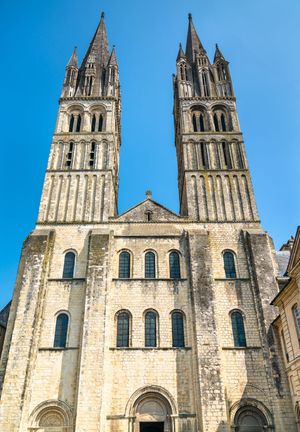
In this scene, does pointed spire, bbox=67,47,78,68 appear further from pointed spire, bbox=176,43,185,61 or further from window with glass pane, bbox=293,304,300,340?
window with glass pane, bbox=293,304,300,340

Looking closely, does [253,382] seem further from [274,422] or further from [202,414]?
[202,414]

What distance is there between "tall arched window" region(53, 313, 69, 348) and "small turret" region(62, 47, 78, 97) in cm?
2010

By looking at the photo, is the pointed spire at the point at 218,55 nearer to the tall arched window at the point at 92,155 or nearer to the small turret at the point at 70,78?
the small turret at the point at 70,78

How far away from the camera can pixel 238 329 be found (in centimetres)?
2133

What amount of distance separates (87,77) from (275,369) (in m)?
28.5

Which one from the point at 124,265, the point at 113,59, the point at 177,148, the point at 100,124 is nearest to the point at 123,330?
the point at 124,265

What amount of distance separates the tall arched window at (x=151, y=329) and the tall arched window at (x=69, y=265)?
555cm

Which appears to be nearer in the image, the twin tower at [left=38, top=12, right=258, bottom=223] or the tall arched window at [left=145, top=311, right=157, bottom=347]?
the tall arched window at [left=145, top=311, right=157, bottom=347]

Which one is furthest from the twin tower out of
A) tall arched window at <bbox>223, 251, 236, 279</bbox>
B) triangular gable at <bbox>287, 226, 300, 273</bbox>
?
triangular gable at <bbox>287, 226, 300, 273</bbox>

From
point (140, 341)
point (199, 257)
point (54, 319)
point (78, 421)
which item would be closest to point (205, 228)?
point (199, 257)

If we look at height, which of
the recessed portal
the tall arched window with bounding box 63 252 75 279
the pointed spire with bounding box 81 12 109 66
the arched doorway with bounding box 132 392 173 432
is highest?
the pointed spire with bounding box 81 12 109 66

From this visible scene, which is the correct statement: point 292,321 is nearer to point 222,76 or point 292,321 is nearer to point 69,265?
point 69,265

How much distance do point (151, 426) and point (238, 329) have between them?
7283 mm

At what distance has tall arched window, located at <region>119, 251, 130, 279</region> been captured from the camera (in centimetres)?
2334
